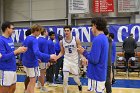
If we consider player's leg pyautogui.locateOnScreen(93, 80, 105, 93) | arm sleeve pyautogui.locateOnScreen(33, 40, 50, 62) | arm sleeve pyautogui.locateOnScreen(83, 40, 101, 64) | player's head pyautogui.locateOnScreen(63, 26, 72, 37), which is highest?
player's head pyautogui.locateOnScreen(63, 26, 72, 37)

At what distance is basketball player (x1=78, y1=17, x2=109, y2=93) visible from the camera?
451cm

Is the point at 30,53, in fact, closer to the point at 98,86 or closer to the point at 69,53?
the point at 69,53

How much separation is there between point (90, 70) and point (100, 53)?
1.09 ft

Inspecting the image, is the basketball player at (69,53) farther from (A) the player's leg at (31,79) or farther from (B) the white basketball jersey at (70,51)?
(A) the player's leg at (31,79)

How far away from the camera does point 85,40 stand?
16.0 metres

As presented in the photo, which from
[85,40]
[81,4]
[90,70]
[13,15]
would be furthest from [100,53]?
[13,15]

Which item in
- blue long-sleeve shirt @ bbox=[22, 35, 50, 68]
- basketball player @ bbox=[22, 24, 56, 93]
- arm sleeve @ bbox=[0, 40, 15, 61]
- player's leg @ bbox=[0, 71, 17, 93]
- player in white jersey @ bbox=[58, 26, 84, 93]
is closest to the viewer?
arm sleeve @ bbox=[0, 40, 15, 61]

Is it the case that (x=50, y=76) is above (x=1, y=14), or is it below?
below

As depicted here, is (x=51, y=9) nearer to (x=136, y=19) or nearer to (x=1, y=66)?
(x=136, y=19)

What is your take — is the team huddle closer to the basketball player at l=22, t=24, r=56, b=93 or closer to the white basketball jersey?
the basketball player at l=22, t=24, r=56, b=93

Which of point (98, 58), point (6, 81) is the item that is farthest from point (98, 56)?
point (6, 81)

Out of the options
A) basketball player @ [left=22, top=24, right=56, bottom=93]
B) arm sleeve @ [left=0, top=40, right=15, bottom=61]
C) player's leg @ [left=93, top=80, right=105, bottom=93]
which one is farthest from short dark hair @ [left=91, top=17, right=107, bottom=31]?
basketball player @ [left=22, top=24, right=56, bottom=93]

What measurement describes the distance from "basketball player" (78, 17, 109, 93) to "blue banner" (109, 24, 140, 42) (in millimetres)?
10588

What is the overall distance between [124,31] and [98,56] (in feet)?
36.1
